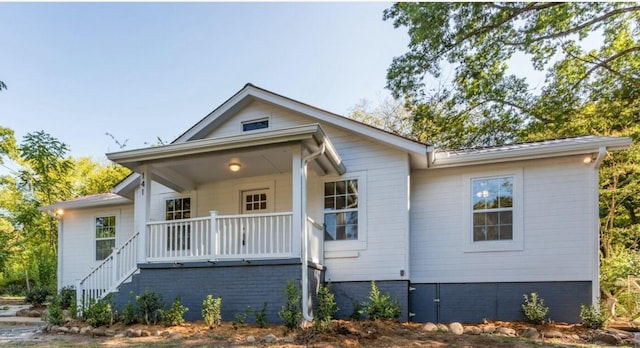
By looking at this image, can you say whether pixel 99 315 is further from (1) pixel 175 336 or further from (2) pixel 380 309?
(2) pixel 380 309

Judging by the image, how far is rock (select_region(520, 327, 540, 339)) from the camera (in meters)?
6.25

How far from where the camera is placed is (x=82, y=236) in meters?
12.0

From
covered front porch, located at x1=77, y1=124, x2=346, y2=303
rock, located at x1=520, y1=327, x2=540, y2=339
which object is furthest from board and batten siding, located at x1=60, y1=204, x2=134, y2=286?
rock, located at x1=520, y1=327, x2=540, y2=339

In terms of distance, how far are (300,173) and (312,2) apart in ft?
24.0

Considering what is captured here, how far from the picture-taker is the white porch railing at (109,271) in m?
8.55

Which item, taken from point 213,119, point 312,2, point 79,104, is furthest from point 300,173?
point 79,104

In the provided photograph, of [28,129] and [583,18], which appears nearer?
[583,18]

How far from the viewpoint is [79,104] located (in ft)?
73.3

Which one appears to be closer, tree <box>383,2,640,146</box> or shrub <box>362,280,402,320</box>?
shrub <box>362,280,402,320</box>

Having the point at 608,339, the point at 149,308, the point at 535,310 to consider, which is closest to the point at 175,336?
the point at 149,308

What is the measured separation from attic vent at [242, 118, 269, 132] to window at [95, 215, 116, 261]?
5.44 metres

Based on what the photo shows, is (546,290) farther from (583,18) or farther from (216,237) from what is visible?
(583,18)

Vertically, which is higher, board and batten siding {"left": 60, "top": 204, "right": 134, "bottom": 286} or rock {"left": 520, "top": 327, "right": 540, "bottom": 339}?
board and batten siding {"left": 60, "top": 204, "right": 134, "bottom": 286}

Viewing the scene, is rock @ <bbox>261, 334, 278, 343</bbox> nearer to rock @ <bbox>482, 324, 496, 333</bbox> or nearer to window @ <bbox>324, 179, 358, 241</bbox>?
window @ <bbox>324, 179, 358, 241</bbox>
